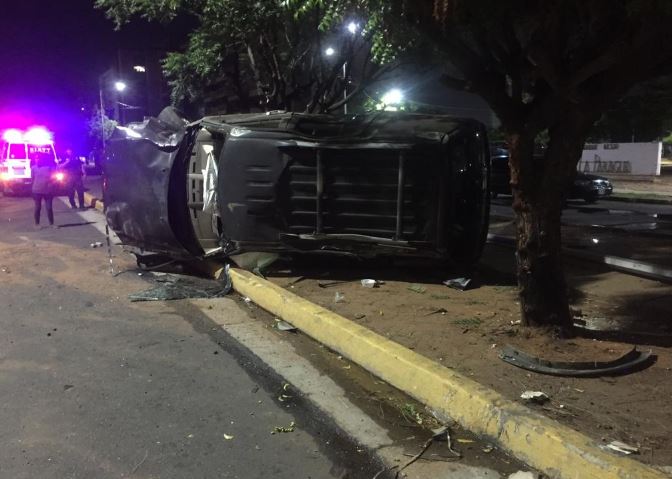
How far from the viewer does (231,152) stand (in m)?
6.93

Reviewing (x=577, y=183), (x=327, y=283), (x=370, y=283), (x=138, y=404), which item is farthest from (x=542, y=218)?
(x=577, y=183)

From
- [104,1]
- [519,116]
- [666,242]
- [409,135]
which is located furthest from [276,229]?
[104,1]

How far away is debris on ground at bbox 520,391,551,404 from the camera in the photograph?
3633 mm

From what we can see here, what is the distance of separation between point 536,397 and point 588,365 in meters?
0.65

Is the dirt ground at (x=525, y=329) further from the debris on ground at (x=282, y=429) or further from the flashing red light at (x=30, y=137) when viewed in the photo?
the flashing red light at (x=30, y=137)

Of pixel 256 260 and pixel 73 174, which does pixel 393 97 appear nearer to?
pixel 73 174

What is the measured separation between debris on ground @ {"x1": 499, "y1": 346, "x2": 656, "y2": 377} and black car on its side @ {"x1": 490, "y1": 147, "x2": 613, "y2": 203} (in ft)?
43.6

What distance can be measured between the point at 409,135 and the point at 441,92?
28.7m

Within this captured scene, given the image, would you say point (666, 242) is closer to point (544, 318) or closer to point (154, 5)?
point (544, 318)

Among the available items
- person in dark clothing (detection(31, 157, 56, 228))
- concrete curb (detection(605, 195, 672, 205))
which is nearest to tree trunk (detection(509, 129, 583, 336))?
person in dark clothing (detection(31, 157, 56, 228))

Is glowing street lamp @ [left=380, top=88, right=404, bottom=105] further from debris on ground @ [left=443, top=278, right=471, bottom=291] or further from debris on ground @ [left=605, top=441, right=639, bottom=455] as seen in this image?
debris on ground @ [left=605, top=441, right=639, bottom=455]

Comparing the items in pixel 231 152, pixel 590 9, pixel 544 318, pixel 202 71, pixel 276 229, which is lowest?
pixel 544 318

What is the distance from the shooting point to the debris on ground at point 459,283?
6659mm

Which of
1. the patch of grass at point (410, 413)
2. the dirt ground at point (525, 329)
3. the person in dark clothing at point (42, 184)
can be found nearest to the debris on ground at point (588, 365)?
the dirt ground at point (525, 329)
